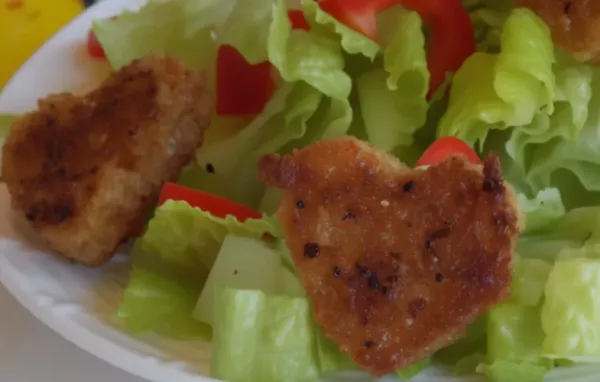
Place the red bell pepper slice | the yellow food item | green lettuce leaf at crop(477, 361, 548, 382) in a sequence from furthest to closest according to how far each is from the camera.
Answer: the yellow food item
the red bell pepper slice
green lettuce leaf at crop(477, 361, 548, 382)

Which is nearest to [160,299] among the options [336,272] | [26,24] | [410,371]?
[336,272]

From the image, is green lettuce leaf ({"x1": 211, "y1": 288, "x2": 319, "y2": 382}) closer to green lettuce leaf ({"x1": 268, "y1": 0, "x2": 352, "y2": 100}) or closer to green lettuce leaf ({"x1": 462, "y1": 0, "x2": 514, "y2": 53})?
green lettuce leaf ({"x1": 268, "y1": 0, "x2": 352, "y2": 100})

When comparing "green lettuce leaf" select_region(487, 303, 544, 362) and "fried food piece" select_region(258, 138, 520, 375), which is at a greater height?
"fried food piece" select_region(258, 138, 520, 375)

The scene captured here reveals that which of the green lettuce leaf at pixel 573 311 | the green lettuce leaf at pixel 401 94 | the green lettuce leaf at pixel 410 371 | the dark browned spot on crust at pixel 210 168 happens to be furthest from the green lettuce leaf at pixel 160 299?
the green lettuce leaf at pixel 573 311

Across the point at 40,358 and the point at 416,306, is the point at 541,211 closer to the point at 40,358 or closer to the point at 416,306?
the point at 416,306

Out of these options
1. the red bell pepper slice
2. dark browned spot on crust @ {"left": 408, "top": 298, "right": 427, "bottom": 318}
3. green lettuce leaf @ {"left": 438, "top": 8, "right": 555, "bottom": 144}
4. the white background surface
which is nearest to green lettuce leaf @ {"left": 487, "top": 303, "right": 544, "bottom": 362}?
dark browned spot on crust @ {"left": 408, "top": 298, "right": 427, "bottom": 318}

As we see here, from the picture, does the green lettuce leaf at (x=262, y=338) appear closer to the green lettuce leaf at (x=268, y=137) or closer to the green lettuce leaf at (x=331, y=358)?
the green lettuce leaf at (x=331, y=358)

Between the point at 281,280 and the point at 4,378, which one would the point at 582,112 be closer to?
the point at 281,280
